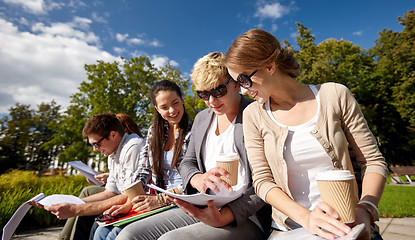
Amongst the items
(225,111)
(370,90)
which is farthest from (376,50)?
(225,111)

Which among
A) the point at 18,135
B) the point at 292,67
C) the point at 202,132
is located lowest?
the point at 18,135

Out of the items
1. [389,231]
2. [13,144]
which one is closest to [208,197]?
[389,231]

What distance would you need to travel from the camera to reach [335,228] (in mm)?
1138

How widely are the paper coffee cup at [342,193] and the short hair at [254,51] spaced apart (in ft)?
2.65

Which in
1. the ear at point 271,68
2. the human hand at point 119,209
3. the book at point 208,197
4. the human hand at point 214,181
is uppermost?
the ear at point 271,68

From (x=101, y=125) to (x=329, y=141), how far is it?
9.37ft

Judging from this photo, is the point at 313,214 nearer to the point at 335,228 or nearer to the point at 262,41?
the point at 335,228

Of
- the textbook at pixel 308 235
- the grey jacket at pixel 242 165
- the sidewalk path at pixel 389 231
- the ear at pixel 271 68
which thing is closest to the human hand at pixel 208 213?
the grey jacket at pixel 242 165

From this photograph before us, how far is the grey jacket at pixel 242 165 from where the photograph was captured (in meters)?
1.77

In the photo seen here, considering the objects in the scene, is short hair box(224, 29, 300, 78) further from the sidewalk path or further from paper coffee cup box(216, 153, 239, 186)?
the sidewalk path

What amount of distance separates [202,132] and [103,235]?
52.7 inches

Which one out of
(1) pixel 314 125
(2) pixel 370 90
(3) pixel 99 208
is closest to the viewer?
(1) pixel 314 125

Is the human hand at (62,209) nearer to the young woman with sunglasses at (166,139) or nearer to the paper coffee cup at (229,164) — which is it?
the young woman with sunglasses at (166,139)

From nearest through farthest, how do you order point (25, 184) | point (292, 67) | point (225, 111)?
point (292, 67)
point (225, 111)
point (25, 184)
